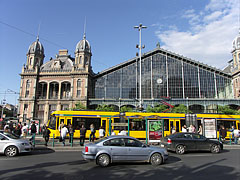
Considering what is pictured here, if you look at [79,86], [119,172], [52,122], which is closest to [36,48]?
[79,86]

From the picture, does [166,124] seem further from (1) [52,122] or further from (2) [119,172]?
(2) [119,172]

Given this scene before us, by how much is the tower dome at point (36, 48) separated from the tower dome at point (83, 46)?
1085 cm

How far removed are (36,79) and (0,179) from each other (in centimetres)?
4453

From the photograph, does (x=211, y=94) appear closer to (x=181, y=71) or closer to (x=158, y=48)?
(x=181, y=71)

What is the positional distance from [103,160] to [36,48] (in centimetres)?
4973

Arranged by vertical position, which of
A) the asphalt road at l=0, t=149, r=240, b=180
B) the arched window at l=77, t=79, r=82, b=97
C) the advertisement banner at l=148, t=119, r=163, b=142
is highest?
the arched window at l=77, t=79, r=82, b=97

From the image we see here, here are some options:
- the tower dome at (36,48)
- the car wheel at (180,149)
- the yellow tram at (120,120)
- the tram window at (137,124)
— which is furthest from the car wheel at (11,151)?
the tower dome at (36,48)

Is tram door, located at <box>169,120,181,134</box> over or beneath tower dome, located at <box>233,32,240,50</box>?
beneath

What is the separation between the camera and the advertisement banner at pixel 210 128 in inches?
741

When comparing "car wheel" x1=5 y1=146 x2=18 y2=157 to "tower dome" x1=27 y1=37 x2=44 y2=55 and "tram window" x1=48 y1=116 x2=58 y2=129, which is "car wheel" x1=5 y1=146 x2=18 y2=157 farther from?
"tower dome" x1=27 y1=37 x2=44 y2=55

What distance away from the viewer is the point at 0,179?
639 centimetres

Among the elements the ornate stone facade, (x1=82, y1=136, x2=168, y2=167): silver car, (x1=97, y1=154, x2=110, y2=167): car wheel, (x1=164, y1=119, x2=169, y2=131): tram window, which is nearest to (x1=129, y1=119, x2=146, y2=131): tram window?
(x1=164, y1=119, x2=169, y2=131): tram window

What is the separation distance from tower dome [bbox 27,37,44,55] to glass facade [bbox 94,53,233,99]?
19139mm

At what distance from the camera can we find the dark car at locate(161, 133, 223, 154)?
40.9ft
